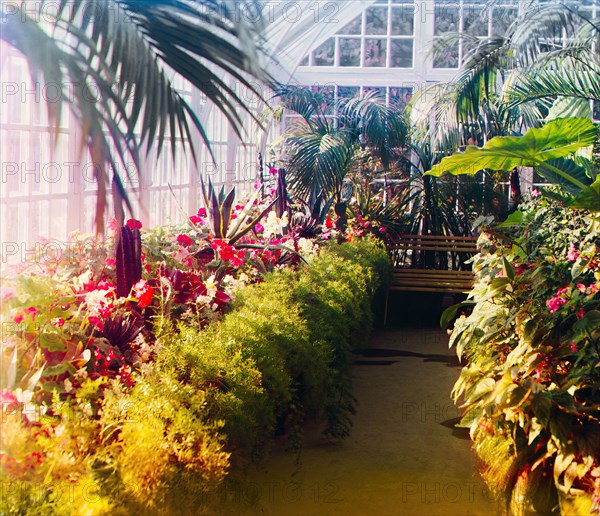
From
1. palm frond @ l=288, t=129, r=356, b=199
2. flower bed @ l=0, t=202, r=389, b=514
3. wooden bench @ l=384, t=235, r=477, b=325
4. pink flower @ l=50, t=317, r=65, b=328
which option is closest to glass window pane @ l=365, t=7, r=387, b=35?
palm frond @ l=288, t=129, r=356, b=199

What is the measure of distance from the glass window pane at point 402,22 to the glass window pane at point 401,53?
0.11m

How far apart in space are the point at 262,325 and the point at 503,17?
25.1 ft

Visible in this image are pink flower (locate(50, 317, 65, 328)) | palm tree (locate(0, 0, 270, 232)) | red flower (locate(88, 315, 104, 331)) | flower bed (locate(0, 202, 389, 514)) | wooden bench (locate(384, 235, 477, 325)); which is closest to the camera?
palm tree (locate(0, 0, 270, 232))

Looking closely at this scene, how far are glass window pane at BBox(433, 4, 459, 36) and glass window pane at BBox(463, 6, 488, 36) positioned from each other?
0.36 ft

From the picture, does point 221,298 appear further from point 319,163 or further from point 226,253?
point 319,163

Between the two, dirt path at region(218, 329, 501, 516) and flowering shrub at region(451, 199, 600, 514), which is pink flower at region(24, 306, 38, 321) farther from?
flowering shrub at region(451, 199, 600, 514)

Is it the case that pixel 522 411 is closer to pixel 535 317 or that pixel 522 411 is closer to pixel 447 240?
pixel 535 317

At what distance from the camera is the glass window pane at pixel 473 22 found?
32.9ft

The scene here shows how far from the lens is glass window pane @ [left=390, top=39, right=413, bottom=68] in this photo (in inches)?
402

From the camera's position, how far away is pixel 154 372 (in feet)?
8.12

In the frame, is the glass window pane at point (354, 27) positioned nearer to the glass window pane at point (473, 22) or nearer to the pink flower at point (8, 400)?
the glass window pane at point (473, 22)

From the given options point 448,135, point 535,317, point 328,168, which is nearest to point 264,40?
point 535,317

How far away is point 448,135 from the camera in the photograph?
8273mm

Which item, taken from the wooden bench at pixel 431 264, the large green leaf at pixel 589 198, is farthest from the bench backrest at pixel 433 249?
the large green leaf at pixel 589 198
